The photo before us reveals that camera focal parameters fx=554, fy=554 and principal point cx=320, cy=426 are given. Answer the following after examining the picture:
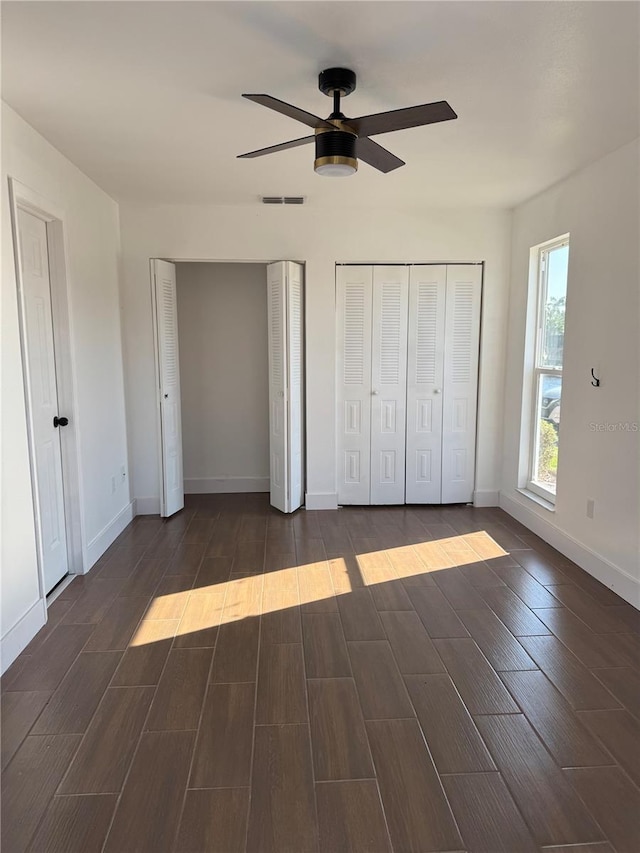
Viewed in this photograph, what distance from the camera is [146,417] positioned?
473cm

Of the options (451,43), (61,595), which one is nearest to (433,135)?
(451,43)

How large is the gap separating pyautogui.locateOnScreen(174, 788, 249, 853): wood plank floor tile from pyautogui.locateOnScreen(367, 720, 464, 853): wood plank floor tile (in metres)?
0.46

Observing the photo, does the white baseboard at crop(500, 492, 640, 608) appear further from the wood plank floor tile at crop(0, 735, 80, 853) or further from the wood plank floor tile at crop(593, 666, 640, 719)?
the wood plank floor tile at crop(0, 735, 80, 853)

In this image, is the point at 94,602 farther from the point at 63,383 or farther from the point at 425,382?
the point at 425,382

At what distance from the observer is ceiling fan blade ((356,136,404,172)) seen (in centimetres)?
239

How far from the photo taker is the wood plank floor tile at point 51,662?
2424 millimetres

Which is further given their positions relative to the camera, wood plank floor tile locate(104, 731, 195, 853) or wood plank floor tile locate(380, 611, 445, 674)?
wood plank floor tile locate(380, 611, 445, 674)

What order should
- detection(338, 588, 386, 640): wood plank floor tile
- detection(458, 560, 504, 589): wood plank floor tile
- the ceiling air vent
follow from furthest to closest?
the ceiling air vent
detection(458, 560, 504, 589): wood plank floor tile
detection(338, 588, 386, 640): wood plank floor tile

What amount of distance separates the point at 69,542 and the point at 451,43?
3382mm

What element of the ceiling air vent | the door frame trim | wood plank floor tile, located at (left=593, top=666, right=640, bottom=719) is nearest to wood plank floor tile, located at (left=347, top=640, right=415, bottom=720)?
wood plank floor tile, located at (left=593, top=666, right=640, bottom=719)

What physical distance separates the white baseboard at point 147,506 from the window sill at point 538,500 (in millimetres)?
3115

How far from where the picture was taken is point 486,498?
5070mm

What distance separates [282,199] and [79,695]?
360cm

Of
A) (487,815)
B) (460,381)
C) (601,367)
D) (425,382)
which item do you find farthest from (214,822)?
(460,381)
